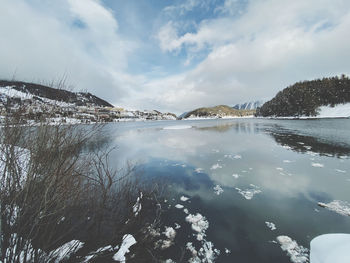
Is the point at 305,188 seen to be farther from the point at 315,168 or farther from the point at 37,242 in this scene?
the point at 37,242

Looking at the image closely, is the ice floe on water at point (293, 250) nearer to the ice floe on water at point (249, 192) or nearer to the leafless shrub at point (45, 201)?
the ice floe on water at point (249, 192)

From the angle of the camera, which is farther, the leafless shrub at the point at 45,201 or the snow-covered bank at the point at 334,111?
the snow-covered bank at the point at 334,111

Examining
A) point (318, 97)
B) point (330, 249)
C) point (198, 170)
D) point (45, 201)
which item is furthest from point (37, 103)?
point (318, 97)

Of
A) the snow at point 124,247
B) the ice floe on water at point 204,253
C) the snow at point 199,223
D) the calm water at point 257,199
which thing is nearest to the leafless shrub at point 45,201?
the snow at point 124,247

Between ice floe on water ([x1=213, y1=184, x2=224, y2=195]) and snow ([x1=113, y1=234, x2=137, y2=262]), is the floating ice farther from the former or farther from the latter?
snow ([x1=113, y1=234, x2=137, y2=262])

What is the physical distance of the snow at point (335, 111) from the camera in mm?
46500

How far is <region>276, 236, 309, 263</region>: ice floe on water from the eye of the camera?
2.65 meters

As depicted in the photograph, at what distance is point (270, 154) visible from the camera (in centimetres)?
954

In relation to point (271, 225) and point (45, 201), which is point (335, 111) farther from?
point (45, 201)

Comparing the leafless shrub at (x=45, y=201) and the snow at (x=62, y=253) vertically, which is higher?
the leafless shrub at (x=45, y=201)

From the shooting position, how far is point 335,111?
50188 millimetres

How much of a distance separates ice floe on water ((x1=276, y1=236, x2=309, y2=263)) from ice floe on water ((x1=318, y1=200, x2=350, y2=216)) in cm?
217

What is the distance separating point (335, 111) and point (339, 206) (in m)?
72.3

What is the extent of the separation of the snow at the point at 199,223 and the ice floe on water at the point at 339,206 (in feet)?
12.2
